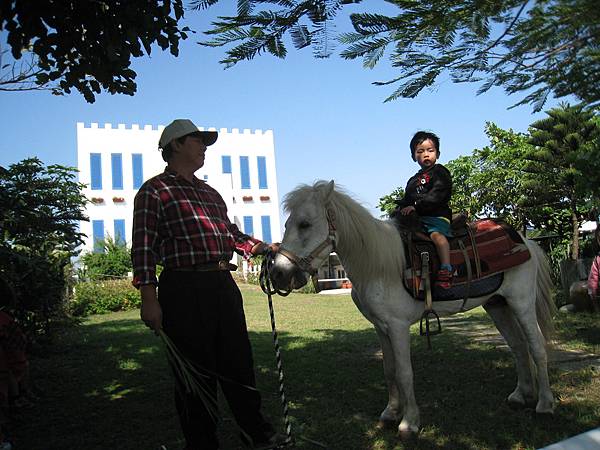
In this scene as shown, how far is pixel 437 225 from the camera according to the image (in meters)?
3.62

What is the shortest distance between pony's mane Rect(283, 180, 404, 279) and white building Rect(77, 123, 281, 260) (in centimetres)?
2591

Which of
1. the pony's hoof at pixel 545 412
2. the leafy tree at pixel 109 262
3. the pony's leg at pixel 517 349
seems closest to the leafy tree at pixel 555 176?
the pony's leg at pixel 517 349

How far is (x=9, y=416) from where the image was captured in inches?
166

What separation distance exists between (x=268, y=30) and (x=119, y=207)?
96.1ft

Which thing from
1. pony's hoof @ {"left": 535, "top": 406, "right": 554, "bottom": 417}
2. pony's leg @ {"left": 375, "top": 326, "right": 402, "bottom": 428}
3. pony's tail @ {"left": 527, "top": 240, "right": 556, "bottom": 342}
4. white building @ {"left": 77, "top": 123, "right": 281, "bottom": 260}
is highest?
white building @ {"left": 77, "top": 123, "right": 281, "bottom": 260}

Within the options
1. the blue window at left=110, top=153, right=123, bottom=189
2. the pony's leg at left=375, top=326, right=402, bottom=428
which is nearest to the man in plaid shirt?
the pony's leg at left=375, top=326, right=402, bottom=428

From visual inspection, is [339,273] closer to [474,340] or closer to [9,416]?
[474,340]

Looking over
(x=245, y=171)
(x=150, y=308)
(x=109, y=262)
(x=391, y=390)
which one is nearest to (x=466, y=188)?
(x=391, y=390)

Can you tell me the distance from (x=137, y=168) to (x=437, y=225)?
2887 cm

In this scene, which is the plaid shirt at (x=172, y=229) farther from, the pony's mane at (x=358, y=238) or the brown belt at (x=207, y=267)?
the pony's mane at (x=358, y=238)

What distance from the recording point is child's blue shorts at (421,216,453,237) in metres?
3.62

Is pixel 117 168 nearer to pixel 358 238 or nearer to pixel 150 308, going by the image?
pixel 358 238

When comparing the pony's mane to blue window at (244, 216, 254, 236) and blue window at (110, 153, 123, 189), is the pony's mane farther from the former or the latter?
blue window at (110, 153, 123, 189)

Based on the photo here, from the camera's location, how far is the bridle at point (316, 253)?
9.73 feet
